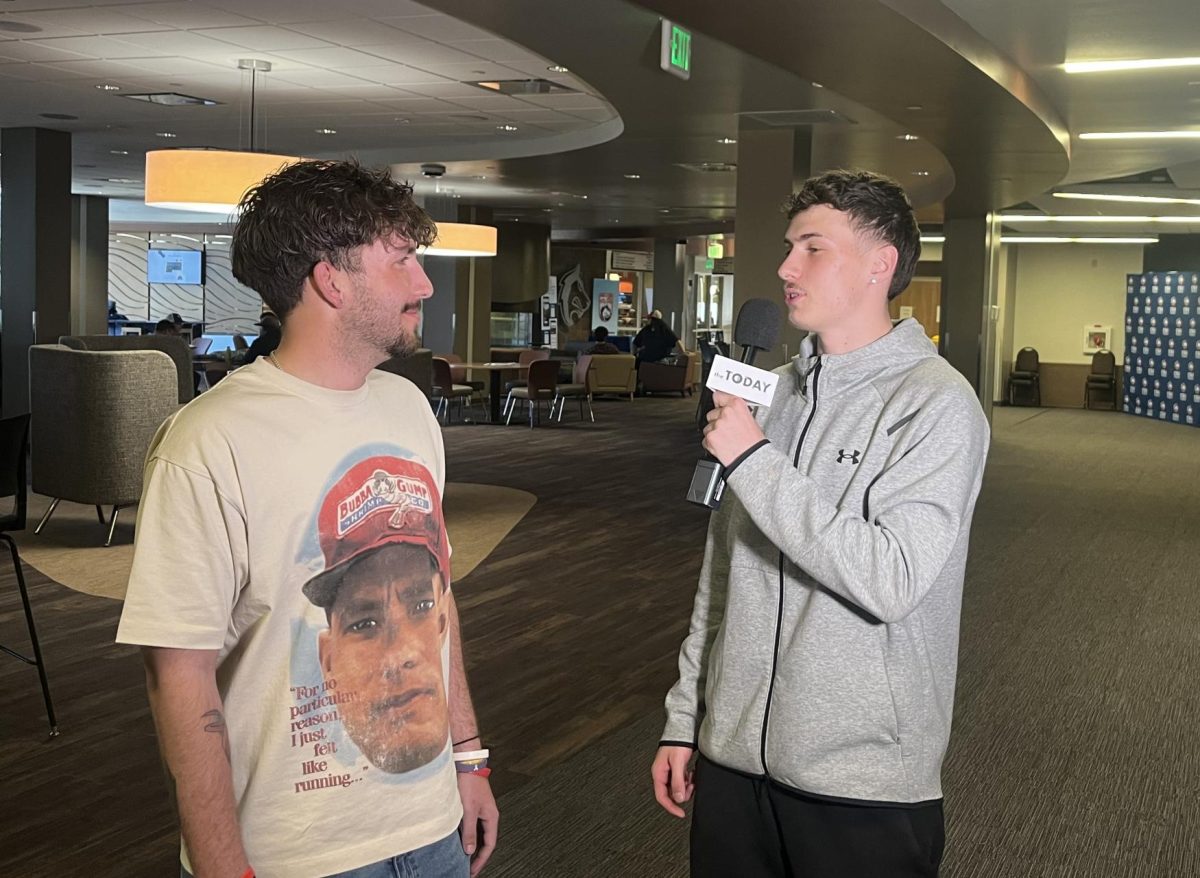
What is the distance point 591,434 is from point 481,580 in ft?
27.3

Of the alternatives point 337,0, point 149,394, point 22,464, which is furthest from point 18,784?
point 337,0

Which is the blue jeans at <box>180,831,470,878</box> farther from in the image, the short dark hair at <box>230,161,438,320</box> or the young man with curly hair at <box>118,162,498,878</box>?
the short dark hair at <box>230,161,438,320</box>

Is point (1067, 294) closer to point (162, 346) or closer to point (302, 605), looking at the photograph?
point (162, 346)

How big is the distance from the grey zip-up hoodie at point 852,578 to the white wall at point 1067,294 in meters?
24.8

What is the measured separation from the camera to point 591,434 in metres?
15.2

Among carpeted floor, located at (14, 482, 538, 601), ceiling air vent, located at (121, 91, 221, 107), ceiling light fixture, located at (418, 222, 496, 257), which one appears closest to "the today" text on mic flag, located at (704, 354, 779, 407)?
carpeted floor, located at (14, 482, 538, 601)

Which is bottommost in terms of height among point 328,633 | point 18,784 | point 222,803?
point 18,784

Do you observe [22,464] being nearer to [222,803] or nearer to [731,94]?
[222,803]

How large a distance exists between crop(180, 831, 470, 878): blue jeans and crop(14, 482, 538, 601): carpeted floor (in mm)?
4800

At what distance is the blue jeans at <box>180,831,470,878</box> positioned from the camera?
159cm

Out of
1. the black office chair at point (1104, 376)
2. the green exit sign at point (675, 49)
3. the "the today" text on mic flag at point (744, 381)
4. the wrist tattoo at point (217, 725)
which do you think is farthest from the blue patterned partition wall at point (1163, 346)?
the wrist tattoo at point (217, 725)

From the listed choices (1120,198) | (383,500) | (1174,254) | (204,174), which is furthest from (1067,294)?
(383,500)

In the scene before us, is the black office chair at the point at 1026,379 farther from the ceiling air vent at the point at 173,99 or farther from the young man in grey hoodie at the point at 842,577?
the young man in grey hoodie at the point at 842,577

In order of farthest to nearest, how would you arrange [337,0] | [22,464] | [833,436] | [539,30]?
[337,0], [539,30], [22,464], [833,436]
